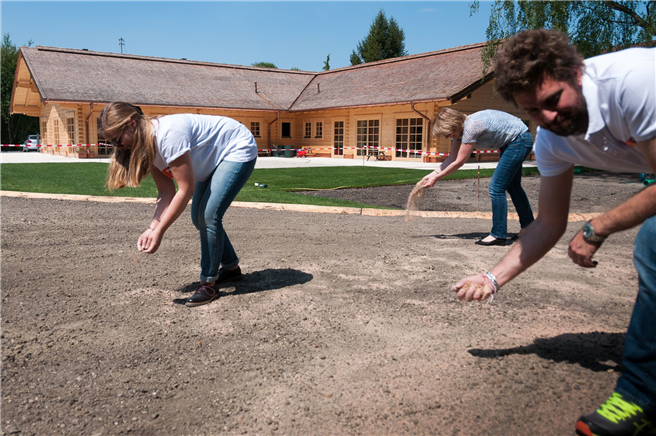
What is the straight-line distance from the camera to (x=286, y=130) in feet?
118

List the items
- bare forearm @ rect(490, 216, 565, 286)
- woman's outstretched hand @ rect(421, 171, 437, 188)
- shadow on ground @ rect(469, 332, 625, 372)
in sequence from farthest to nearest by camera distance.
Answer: woman's outstretched hand @ rect(421, 171, 437, 188)
shadow on ground @ rect(469, 332, 625, 372)
bare forearm @ rect(490, 216, 565, 286)

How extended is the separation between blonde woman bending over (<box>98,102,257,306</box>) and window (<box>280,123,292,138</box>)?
31938 millimetres

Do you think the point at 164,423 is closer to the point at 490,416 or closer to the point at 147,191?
the point at 490,416

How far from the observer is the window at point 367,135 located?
29828 millimetres

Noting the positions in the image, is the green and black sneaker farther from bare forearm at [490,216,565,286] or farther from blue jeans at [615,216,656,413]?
bare forearm at [490,216,565,286]

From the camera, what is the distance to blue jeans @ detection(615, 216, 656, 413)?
2081 mm

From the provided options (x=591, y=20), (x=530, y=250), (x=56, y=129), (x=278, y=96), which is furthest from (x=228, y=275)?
(x=56, y=129)

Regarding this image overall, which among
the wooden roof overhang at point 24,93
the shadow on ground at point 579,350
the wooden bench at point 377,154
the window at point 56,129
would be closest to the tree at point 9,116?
the wooden roof overhang at point 24,93

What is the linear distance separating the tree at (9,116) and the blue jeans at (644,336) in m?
53.9

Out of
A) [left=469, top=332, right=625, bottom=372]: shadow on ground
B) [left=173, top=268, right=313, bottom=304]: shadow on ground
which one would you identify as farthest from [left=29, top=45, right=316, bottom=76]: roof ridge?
[left=469, top=332, right=625, bottom=372]: shadow on ground

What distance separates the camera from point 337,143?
32.5 m

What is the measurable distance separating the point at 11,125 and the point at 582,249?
55193 mm

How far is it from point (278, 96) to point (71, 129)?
41.6 feet

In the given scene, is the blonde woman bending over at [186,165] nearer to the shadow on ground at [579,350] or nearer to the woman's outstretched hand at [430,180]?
the shadow on ground at [579,350]
